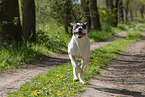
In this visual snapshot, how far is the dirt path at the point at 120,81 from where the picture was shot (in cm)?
473

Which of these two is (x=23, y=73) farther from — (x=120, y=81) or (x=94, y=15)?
(x=94, y=15)

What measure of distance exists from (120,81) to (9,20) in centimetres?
571

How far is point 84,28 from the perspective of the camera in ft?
15.4

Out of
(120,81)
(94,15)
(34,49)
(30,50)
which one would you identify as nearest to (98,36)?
(94,15)

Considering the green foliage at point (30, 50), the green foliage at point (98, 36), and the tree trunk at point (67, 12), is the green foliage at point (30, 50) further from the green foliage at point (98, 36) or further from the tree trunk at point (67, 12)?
the green foliage at point (98, 36)

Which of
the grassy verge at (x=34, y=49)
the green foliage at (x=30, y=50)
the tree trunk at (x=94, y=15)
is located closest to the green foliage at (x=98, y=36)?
the grassy verge at (x=34, y=49)

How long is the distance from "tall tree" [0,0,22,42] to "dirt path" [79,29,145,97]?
458cm

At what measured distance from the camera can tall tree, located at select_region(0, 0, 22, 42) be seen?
28.6ft

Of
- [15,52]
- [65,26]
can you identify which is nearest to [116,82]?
[15,52]

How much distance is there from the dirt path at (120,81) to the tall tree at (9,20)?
4577 mm

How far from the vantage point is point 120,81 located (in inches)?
229

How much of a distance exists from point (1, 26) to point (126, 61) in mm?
5713

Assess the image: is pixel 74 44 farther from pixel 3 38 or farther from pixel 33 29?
pixel 33 29

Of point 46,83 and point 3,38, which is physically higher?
point 3,38
